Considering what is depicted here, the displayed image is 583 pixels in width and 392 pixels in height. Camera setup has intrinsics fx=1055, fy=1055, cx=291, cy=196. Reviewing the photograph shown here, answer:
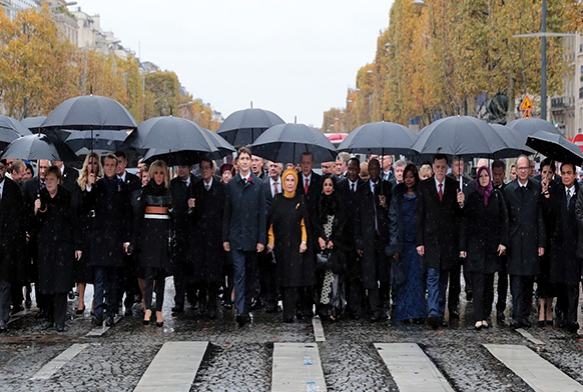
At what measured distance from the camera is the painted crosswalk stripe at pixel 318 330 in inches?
459

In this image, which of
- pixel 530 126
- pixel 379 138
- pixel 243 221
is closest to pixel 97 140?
pixel 243 221

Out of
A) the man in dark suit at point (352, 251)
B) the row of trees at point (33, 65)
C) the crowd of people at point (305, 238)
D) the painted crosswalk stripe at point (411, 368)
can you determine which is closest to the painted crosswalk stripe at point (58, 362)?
the crowd of people at point (305, 238)

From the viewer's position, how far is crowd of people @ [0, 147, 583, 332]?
1241 centimetres

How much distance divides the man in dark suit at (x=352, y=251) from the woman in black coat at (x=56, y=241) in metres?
3.35

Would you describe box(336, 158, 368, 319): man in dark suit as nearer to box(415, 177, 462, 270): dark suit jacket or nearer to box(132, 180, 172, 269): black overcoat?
box(415, 177, 462, 270): dark suit jacket

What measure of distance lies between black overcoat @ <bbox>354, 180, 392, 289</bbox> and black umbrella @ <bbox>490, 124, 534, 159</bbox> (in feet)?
6.68

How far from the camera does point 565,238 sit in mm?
12641

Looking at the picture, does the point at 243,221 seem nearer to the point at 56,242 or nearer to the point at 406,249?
the point at 406,249

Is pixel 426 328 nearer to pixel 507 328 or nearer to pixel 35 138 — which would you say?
pixel 507 328

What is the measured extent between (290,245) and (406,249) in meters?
1.44

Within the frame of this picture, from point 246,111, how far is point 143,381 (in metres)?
9.86

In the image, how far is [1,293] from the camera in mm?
12195

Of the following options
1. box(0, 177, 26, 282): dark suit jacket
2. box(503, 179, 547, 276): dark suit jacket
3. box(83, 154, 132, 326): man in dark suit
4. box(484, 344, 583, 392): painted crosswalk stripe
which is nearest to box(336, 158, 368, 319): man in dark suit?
box(503, 179, 547, 276): dark suit jacket

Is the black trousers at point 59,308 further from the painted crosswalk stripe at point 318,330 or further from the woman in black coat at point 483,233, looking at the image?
the woman in black coat at point 483,233
